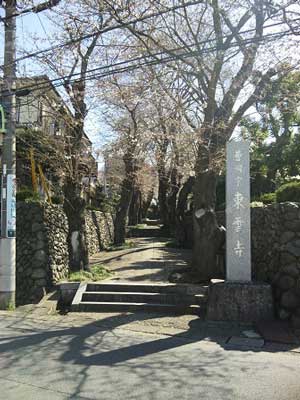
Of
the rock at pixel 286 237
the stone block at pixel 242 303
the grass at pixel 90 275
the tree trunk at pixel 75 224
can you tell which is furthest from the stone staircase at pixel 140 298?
the tree trunk at pixel 75 224

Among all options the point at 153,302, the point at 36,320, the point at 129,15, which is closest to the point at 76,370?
the point at 36,320

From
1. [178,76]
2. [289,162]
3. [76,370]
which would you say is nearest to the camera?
[76,370]

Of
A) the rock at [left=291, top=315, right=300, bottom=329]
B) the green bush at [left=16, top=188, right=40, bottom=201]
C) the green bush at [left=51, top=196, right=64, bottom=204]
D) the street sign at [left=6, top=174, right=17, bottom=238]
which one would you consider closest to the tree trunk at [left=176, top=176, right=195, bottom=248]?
the green bush at [left=51, top=196, right=64, bottom=204]

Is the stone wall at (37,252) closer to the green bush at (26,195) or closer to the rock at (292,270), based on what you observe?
the green bush at (26,195)

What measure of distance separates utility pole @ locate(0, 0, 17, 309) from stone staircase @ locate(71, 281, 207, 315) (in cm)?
182

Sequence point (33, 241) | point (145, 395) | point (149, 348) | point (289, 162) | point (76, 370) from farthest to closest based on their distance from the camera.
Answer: point (289, 162)
point (33, 241)
point (149, 348)
point (76, 370)
point (145, 395)

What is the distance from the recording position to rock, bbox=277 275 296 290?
947cm

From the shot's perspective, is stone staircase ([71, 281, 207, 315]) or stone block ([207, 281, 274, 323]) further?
stone staircase ([71, 281, 207, 315])

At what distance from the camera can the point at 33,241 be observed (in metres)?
14.2

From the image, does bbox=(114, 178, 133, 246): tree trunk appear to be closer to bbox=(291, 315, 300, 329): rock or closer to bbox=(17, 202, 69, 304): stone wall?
bbox=(17, 202, 69, 304): stone wall

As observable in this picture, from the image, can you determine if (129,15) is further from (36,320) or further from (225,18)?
(36,320)

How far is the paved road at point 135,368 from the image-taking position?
5395 millimetres

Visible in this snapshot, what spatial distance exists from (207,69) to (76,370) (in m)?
8.46

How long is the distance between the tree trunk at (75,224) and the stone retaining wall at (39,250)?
2.06ft
